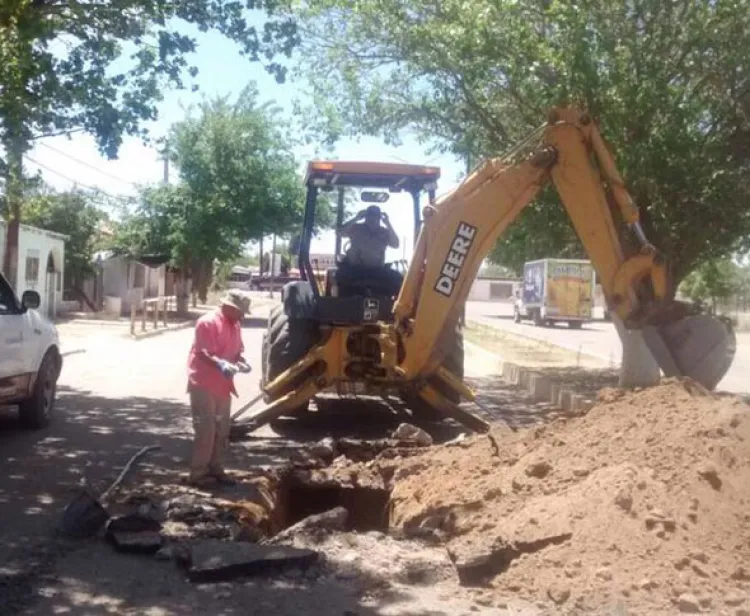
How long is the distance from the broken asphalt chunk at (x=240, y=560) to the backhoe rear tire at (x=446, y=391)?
558cm

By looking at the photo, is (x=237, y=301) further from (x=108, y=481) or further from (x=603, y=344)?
(x=603, y=344)

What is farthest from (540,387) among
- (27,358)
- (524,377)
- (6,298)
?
(6,298)

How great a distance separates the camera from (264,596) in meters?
5.79

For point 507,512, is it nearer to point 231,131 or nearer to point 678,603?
point 678,603

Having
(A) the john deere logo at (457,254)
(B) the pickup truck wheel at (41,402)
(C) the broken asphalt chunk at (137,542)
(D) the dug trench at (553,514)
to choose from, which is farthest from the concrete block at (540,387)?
(C) the broken asphalt chunk at (137,542)

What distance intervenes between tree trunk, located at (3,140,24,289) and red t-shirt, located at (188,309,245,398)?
7.00 metres

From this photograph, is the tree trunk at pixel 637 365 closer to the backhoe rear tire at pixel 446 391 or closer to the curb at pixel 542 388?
the curb at pixel 542 388

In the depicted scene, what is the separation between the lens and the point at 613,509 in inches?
253

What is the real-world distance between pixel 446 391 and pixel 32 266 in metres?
24.5

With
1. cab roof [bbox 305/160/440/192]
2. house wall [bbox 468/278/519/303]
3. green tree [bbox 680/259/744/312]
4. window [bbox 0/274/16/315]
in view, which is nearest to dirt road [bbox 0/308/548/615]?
window [bbox 0/274/16/315]

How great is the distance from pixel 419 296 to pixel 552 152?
1.98 meters

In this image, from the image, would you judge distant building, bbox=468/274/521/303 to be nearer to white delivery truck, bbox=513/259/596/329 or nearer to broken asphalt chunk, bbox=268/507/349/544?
white delivery truck, bbox=513/259/596/329

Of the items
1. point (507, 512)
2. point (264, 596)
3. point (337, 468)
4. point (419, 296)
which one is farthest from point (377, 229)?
point (264, 596)

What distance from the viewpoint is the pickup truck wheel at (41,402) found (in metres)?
11.9
